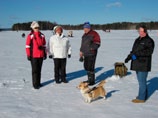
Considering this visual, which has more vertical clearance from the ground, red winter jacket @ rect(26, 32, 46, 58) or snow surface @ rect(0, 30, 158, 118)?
red winter jacket @ rect(26, 32, 46, 58)

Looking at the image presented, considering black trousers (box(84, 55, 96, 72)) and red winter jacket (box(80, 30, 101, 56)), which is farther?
black trousers (box(84, 55, 96, 72))

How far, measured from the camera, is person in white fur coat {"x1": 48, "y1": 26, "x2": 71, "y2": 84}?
7.70 meters

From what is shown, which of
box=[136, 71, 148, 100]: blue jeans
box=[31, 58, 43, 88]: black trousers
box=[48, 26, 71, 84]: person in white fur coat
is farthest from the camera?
box=[48, 26, 71, 84]: person in white fur coat

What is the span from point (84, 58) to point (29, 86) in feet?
5.70

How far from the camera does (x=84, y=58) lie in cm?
771

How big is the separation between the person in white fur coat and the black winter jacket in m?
2.64

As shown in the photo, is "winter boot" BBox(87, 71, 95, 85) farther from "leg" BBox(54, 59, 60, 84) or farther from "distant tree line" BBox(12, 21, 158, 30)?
"distant tree line" BBox(12, 21, 158, 30)

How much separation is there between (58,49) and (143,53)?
2931 millimetres

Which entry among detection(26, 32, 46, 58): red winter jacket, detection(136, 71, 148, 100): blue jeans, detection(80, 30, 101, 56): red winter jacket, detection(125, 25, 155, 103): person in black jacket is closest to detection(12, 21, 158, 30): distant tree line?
detection(80, 30, 101, 56): red winter jacket

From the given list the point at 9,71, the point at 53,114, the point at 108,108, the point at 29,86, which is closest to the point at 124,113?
the point at 108,108

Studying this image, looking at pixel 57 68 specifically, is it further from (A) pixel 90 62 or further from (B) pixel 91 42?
(B) pixel 91 42

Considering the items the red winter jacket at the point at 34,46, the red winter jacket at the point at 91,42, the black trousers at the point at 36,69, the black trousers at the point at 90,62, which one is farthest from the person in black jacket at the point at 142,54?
the black trousers at the point at 36,69

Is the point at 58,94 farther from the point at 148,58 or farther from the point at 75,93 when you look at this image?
the point at 148,58

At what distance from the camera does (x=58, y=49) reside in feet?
25.3
